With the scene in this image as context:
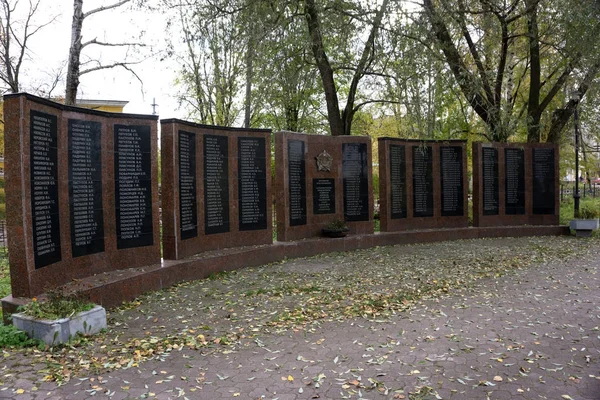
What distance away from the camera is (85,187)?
22.9 ft

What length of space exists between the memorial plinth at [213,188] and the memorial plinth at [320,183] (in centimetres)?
52

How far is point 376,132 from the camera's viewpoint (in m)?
27.6

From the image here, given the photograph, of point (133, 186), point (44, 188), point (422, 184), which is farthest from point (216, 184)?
point (422, 184)

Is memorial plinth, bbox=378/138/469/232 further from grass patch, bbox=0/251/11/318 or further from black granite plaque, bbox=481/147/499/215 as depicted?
grass patch, bbox=0/251/11/318

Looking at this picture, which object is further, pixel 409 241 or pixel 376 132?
pixel 376 132

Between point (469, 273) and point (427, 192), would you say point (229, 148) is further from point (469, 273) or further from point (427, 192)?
point (427, 192)

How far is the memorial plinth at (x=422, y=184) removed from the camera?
13.3 metres

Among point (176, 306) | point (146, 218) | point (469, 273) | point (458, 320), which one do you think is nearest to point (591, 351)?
point (458, 320)

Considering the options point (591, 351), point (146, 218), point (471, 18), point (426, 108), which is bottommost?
point (591, 351)

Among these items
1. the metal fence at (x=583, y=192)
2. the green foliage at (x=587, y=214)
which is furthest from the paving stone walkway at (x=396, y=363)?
the metal fence at (x=583, y=192)

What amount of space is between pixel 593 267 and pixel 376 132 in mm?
18970

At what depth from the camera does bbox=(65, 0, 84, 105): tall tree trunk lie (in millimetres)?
11852

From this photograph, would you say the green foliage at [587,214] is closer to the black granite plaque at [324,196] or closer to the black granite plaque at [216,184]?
the black granite plaque at [324,196]

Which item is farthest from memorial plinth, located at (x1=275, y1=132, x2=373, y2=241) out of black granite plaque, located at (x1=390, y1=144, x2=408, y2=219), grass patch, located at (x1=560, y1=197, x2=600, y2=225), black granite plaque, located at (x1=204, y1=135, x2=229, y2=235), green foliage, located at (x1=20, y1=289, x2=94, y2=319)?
grass patch, located at (x1=560, y1=197, x2=600, y2=225)
